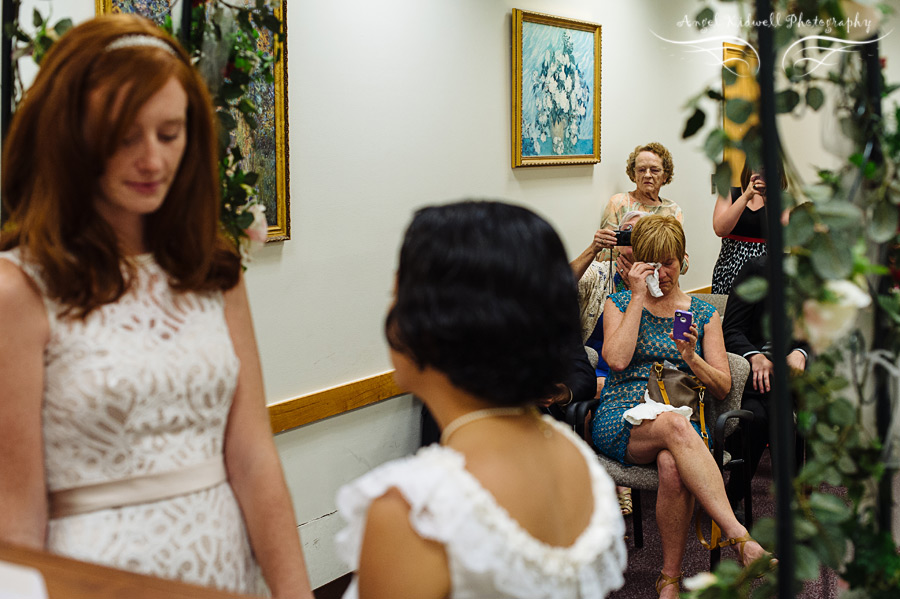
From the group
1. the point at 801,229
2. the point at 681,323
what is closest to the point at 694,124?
the point at 801,229

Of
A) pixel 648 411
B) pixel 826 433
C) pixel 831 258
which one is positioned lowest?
pixel 648 411

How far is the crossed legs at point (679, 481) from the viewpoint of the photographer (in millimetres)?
3100

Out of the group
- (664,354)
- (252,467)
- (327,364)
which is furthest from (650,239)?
(252,467)

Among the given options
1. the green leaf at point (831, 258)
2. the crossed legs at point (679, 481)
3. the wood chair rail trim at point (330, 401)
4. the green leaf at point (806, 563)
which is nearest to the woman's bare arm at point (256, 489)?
the green leaf at point (806, 563)

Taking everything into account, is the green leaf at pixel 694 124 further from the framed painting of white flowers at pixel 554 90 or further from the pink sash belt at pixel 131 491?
the framed painting of white flowers at pixel 554 90

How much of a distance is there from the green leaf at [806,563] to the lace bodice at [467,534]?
0.30 metres

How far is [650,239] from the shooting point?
11.5 feet

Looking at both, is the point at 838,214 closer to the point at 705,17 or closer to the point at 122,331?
the point at 705,17

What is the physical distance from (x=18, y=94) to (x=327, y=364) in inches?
75.3

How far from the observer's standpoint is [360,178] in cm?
354

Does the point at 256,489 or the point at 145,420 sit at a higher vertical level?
the point at 145,420

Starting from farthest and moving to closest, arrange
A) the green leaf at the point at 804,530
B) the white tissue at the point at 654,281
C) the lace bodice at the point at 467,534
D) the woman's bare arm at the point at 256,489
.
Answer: the white tissue at the point at 654,281 → the woman's bare arm at the point at 256,489 → the green leaf at the point at 804,530 → the lace bodice at the point at 467,534

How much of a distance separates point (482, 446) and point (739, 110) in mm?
512

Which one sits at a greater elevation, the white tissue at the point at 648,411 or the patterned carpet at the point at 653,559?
the white tissue at the point at 648,411
